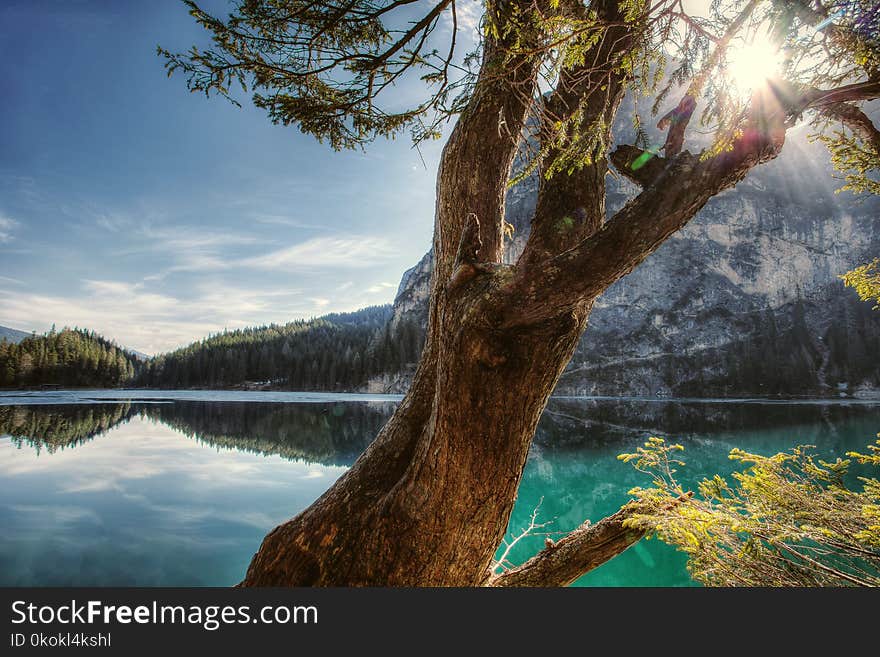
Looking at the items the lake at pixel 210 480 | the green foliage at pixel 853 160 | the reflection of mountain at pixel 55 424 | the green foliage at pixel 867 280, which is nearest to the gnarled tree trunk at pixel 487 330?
the green foliage at pixel 853 160

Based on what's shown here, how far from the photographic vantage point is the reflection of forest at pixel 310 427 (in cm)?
1877

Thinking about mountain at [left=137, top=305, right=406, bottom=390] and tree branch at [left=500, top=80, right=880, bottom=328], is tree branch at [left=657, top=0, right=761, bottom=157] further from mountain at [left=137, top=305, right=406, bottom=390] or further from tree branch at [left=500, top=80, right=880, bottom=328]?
mountain at [left=137, top=305, right=406, bottom=390]

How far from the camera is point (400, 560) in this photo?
1670 mm

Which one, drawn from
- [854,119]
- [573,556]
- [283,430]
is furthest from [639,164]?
[283,430]

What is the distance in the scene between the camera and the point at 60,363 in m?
51.4

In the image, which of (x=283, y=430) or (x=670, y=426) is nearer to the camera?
(x=283, y=430)

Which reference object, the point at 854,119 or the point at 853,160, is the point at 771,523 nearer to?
the point at 854,119

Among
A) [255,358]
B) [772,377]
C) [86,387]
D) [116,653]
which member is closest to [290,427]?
[116,653]

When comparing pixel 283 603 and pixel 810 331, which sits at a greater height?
pixel 810 331

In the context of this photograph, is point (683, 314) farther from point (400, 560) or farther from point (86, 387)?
point (86, 387)

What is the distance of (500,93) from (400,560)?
7.89ft

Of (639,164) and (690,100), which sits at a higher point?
(690,100)

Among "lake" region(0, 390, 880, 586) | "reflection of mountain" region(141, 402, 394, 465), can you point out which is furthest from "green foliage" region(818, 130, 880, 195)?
"reflection of mountain" region(141, 402, 394, 465)

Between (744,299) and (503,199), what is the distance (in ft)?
285
